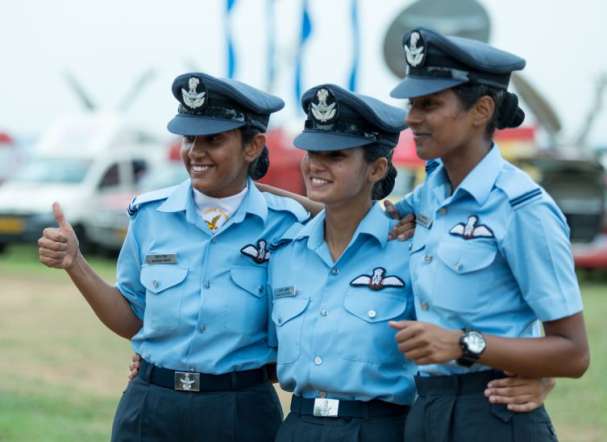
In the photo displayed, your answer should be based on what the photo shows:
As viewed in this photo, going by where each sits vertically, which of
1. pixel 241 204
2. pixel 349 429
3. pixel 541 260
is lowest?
pixel 349 429

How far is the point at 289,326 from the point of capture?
3.81m

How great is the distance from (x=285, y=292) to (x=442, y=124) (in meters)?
0.79

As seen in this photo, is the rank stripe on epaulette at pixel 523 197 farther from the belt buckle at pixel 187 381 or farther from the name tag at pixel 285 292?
the belt buckle at pixel 187 381

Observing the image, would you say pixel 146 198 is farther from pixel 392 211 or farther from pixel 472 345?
pixel 472 345

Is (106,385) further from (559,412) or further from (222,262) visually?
(222,262)

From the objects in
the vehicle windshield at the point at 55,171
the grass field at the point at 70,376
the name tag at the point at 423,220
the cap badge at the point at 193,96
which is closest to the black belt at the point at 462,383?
the name tag at the point at 423,220

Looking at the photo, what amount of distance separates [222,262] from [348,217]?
1.54 ft

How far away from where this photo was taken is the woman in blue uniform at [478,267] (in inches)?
129

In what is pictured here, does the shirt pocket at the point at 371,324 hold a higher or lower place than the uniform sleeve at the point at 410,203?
lower

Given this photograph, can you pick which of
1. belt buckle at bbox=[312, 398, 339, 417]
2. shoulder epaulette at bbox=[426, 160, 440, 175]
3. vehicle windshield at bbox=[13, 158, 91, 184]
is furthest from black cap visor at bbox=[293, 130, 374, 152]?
vehicle windshield at bbox=[13, 158, 91, 184]

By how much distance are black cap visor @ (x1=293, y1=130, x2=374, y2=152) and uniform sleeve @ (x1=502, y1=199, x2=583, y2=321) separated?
2.10 feet

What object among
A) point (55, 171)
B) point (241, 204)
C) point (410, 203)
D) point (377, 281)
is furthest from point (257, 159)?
point (55, 171)

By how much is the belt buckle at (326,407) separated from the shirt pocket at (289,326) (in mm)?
152

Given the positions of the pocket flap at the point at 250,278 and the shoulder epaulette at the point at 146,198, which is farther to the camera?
the shoulder epaulette at the point at 146,198
